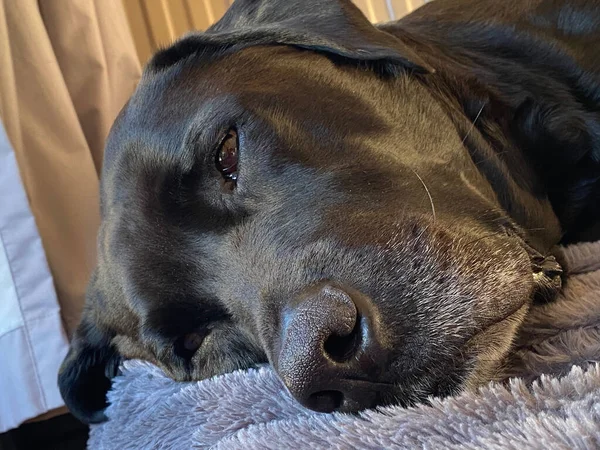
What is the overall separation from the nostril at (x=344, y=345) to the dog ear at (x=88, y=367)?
929 mm

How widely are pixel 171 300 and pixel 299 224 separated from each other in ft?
1.15

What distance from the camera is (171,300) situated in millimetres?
1272

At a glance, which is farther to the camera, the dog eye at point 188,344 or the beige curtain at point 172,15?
the beige curtain at point 172,15

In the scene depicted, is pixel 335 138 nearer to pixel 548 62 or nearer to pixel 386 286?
pixel 386 286

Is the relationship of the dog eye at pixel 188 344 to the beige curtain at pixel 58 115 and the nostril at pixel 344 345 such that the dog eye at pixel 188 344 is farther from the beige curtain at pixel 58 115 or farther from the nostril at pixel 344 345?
the beige curtain at pixel 58 115

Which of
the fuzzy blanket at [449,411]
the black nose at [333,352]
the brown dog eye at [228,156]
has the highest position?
the brown dog eye at [228,156]

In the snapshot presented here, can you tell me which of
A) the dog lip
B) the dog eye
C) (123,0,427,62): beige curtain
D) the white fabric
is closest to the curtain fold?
the white fabric

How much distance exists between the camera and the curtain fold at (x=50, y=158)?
2000mm

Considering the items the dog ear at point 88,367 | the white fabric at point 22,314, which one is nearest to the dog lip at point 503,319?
the dog ear at point 88,367

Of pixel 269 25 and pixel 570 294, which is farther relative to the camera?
pixel 269 25

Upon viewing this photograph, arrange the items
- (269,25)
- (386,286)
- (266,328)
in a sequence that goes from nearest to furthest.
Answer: (386,286), (266,328), (269,25)

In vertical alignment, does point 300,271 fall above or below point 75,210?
above

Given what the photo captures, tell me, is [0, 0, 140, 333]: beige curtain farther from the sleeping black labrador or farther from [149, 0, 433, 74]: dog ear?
[149, 0, 433, 74]: dog ear

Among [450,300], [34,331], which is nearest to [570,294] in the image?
[450,300]
